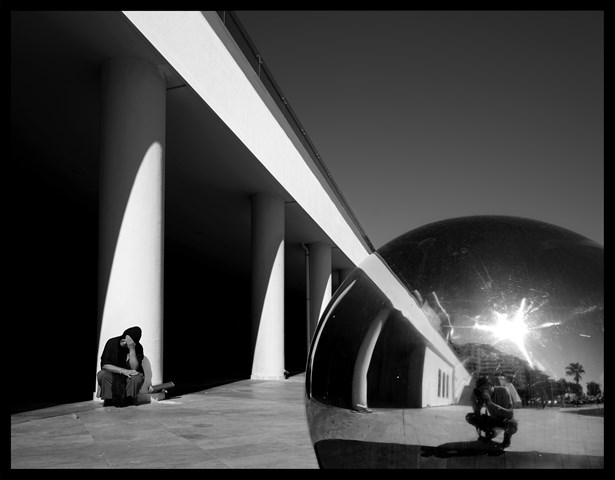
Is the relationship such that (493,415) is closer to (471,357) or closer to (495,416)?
(495,416)

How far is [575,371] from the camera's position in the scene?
256 cm

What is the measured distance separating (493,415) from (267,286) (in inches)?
575

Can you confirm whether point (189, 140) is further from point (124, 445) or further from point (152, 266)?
point (124, 445)

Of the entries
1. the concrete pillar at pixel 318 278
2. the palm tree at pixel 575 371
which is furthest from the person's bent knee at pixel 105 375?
the concrete pillar at pixel 318 278

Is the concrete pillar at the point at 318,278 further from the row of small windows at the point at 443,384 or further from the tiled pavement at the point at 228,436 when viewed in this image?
the row of small windows at the point at 443,384

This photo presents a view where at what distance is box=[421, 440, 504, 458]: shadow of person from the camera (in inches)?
98.0

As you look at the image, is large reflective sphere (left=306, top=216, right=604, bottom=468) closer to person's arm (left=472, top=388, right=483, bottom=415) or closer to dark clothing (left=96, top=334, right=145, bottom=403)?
person's arm (left=472, top=388, right=483, bottom=415)

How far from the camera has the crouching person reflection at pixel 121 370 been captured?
28.5ft

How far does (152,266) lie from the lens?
941 cm

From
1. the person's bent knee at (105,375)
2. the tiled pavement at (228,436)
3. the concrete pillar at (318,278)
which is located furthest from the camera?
the concrete pillar at (318,278)

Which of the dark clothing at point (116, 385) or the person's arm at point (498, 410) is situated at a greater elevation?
the person's arm at point (498, 410)
